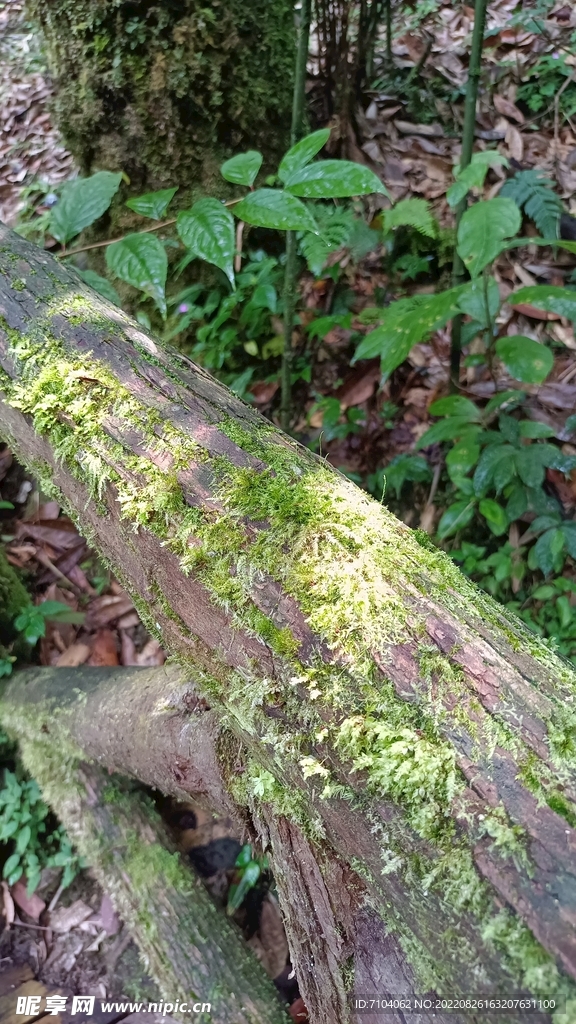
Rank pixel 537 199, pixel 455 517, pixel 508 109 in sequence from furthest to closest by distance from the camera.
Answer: pixel 508 109 → pixel 537 199 → pixel 455 517

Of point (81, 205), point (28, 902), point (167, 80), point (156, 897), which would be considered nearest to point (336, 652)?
point (81, 205)

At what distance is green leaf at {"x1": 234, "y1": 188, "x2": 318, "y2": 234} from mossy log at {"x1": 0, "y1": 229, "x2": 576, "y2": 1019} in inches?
14.1

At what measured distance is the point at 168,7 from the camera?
107 inches

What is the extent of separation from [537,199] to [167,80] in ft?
6.03

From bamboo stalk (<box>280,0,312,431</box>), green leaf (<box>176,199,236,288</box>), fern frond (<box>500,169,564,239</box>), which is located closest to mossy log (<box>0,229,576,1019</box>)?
green leaf (<box>176,199,236,288</box>)

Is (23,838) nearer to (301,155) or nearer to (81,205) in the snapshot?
(81,205)

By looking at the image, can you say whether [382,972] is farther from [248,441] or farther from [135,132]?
[135,132]

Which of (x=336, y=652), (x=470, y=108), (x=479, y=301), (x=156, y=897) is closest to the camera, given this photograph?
(x=336, y=652)

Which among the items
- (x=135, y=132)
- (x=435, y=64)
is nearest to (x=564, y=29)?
(x=435, y=64)

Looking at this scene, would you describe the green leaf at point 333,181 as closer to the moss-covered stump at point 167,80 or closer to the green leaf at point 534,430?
the green leaf at point 534,430

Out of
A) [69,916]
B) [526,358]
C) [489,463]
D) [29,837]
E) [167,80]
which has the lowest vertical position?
[69,916]

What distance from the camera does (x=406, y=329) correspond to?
1.93 meters

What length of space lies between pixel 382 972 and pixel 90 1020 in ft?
5.17

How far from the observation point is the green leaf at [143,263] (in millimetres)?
1363
